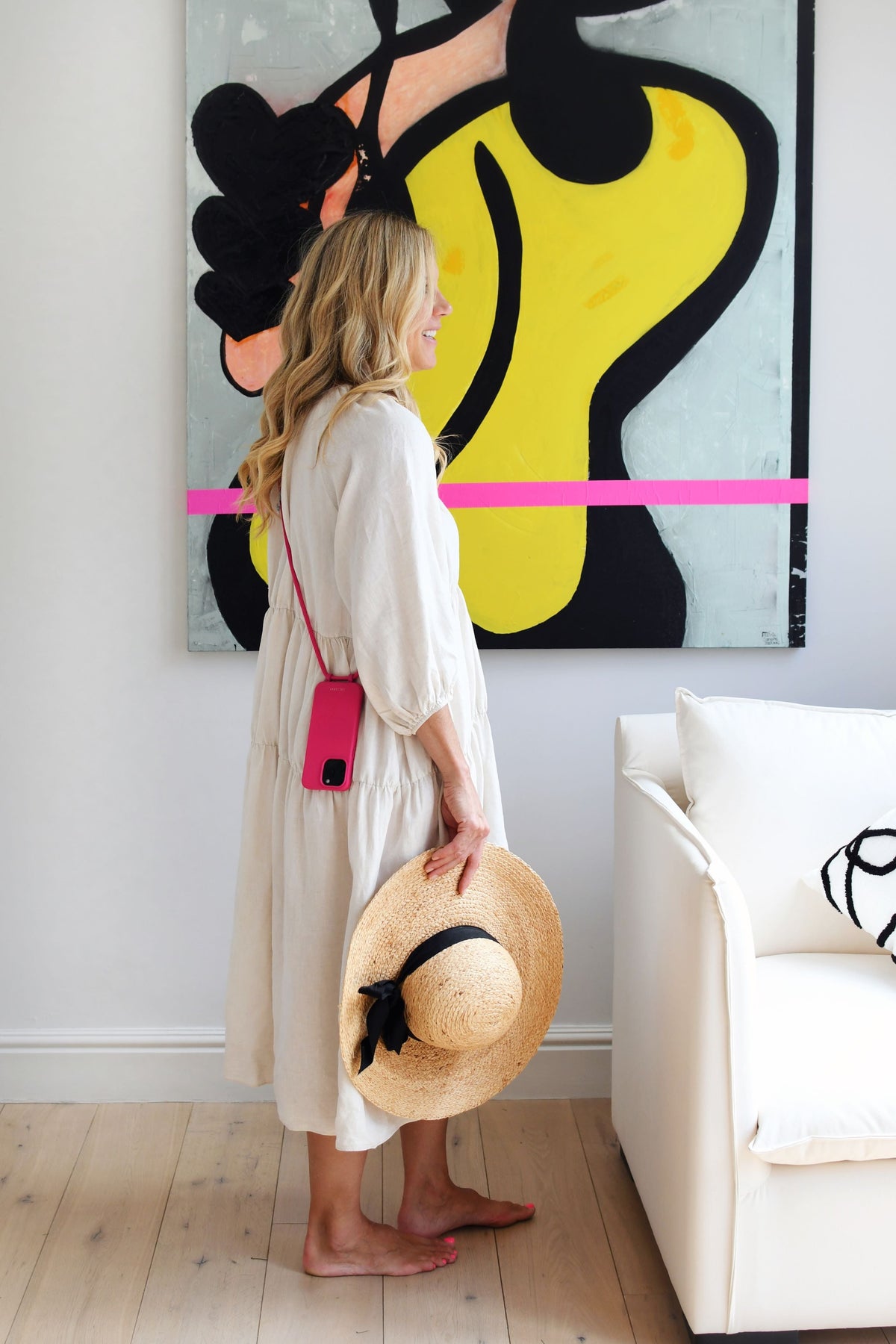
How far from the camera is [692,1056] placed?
1.37 m

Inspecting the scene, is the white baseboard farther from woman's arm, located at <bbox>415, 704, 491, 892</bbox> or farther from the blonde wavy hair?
the blonde wavy hair

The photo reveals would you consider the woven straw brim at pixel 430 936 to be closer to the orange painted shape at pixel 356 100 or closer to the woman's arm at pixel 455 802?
the woman's arm at pixel 455 802

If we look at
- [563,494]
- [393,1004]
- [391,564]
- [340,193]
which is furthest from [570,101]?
[393,1004]

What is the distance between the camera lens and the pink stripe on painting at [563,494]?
2.09 m

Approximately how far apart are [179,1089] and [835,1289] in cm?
136

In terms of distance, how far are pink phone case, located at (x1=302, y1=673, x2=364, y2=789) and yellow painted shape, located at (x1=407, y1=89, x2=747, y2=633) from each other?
0.70 metres

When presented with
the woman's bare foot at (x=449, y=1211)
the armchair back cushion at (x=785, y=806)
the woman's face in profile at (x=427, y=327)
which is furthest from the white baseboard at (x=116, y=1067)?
the woman's face in profile at (x=427, y=327)

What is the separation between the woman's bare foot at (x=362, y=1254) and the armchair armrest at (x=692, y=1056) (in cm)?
37

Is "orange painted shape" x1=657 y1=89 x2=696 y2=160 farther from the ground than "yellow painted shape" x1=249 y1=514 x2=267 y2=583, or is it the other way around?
"orange painted shape" x1=657 y1=89 x2=696 y2=160

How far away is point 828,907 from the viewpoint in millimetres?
1701

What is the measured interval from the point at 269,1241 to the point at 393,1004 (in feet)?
A: 1.99

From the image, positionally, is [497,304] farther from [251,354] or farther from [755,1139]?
[755,1139]

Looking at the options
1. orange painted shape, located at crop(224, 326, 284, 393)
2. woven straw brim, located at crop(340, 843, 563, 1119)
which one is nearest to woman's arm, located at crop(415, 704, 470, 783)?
woven straw brim, located at crop(340, 843, 563, 1119)

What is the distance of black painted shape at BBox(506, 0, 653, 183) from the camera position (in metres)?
2.02
